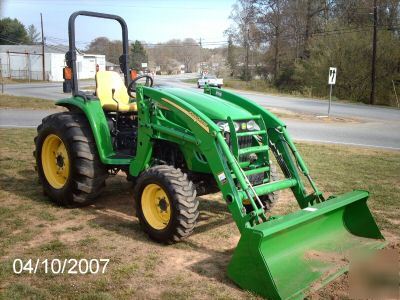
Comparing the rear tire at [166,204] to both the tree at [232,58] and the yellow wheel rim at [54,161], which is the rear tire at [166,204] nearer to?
the yellow wheel rim at [54,161]

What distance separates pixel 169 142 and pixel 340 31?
34445 mm

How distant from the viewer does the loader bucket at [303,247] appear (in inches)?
132

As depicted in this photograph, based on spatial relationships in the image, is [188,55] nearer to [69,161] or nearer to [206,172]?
[69,161]

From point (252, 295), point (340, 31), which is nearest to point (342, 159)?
point (252, 295)

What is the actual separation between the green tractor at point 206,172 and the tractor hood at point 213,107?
0.01 m

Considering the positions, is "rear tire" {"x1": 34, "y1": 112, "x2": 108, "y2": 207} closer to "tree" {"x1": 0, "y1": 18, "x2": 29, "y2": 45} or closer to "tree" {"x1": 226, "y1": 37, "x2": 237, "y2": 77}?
"tree" {"x1": 226, "y1": 37, "x2": 237, "y2": 77}

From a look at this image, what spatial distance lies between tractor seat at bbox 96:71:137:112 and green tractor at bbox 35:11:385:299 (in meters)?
0.01

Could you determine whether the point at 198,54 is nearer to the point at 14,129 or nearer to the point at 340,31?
the point at 340,31

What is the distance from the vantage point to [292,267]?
3.62m
